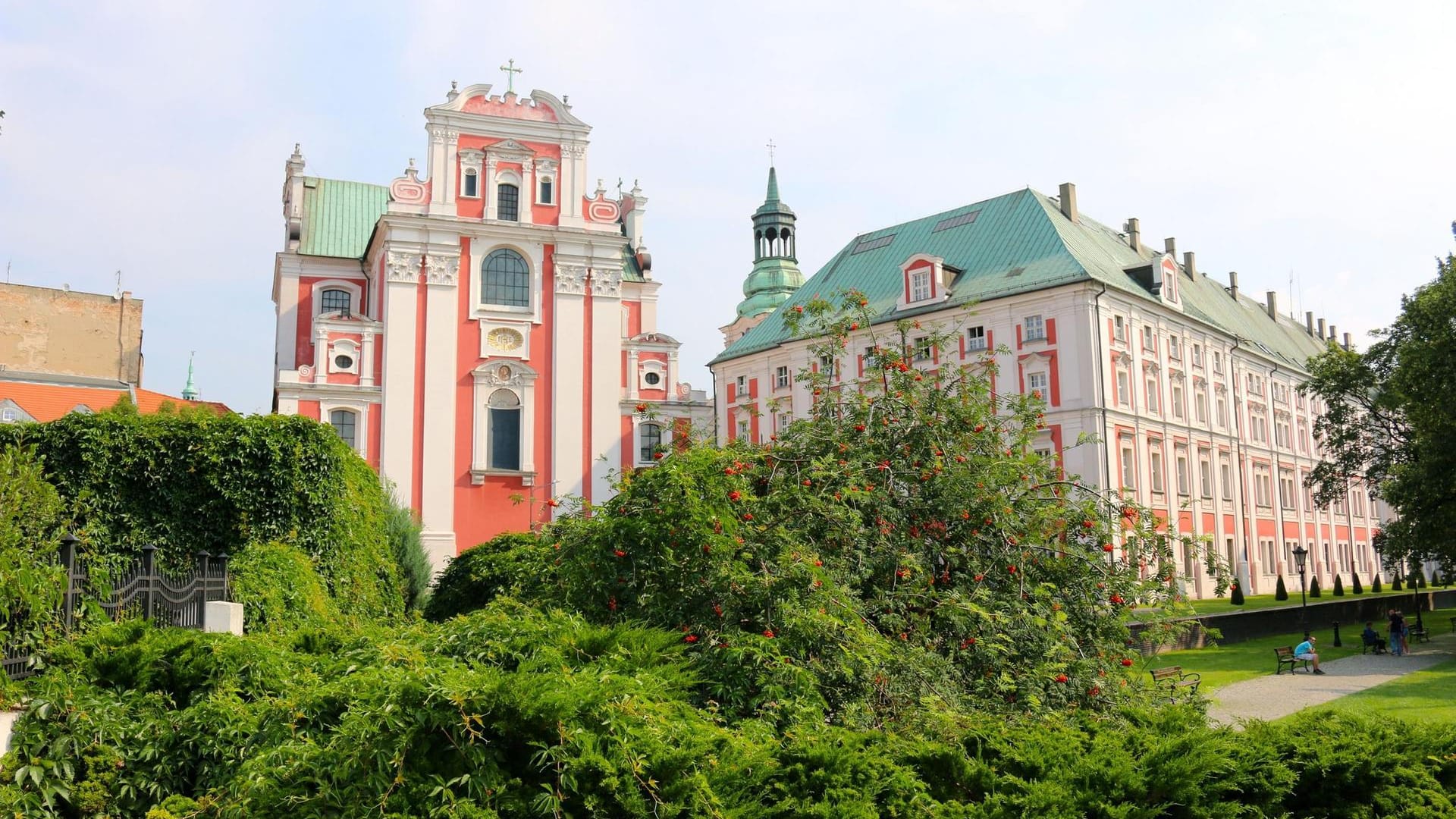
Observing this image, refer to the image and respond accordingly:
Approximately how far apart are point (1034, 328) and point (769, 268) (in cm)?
2992

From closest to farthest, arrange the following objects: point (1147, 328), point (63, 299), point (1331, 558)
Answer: point (1147, 328) < point (63, 299) < point (1331, 558)

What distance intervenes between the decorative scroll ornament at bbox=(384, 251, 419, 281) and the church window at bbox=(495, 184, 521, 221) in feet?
11.0

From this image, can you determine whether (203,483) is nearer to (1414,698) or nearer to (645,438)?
(1414,698)

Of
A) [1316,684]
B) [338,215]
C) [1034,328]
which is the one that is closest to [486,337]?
[338,215]

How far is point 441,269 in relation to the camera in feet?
121

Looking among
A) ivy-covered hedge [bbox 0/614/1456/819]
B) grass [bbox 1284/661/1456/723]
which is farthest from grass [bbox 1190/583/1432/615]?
ivy-covered hedge [bbox 0/614/1456/819]

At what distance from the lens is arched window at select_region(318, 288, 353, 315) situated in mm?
43312

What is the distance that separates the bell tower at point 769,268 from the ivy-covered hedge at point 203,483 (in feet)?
160

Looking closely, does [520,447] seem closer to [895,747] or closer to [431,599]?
[431,599]

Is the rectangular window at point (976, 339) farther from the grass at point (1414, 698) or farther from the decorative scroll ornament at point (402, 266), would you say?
the grass at point (1414, 698)

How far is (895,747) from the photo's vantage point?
18.2ft

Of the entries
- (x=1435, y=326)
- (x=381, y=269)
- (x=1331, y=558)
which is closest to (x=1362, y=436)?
(x=1435, y=326)

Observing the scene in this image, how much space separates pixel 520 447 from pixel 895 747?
32609mm

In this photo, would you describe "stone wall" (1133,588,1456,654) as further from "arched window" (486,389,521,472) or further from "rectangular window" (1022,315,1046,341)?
"arched window" (486,389,521,472)
